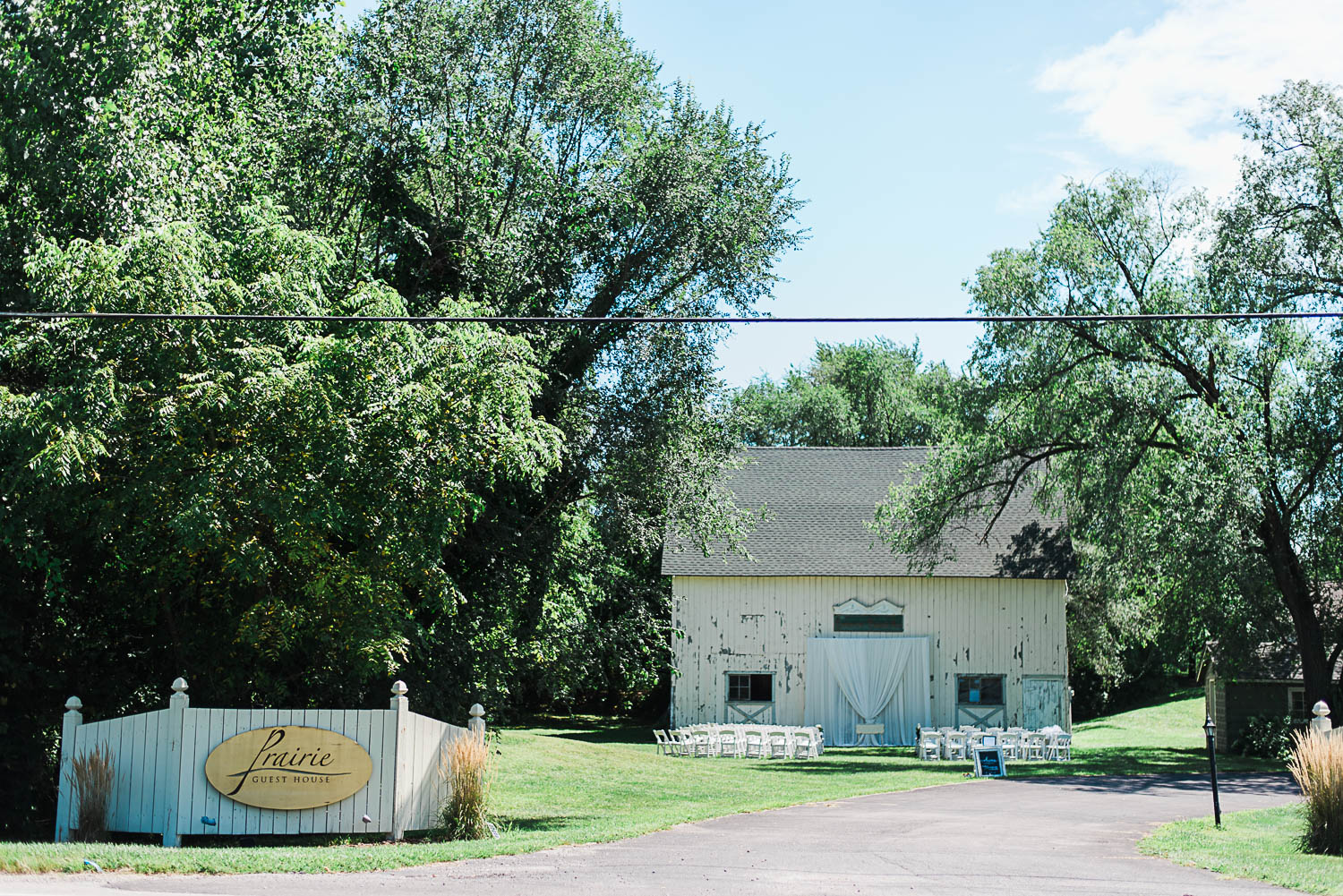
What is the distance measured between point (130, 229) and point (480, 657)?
7929 mm

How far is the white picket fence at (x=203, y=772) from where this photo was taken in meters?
12.9

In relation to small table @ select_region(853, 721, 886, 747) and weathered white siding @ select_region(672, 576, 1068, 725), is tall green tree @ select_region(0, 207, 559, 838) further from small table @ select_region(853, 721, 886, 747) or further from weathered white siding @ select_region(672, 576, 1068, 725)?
small table @ select_region(853, 721, 886, 747)

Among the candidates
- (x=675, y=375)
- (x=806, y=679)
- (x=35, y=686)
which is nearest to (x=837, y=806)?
(x=675, y=375)

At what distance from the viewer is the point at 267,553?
13711 mm

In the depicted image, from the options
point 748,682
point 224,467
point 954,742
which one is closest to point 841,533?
point 748,682

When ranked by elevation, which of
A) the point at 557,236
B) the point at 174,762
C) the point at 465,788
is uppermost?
the point at 557,236

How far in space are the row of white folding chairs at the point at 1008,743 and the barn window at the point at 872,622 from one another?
603 cm

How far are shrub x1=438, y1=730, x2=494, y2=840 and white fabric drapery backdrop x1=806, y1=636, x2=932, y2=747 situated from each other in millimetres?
21753

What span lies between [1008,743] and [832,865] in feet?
54.9

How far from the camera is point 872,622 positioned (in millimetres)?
34688

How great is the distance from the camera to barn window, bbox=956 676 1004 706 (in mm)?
34250

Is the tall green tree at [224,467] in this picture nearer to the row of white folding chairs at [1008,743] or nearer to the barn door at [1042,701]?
the row of white folding chairs at [1008,743]

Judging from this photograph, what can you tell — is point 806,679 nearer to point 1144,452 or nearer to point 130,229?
point 1144,452

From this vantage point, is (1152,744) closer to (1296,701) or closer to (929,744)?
(1296,701)
